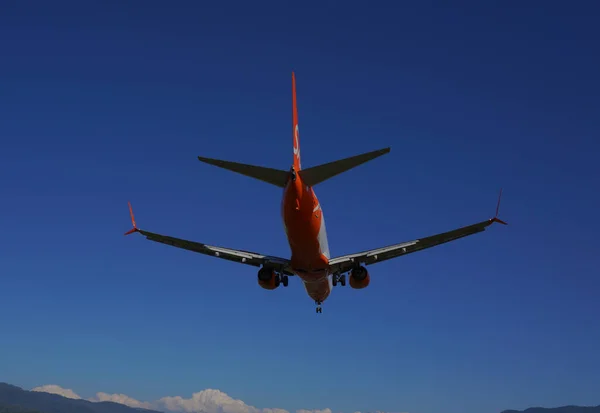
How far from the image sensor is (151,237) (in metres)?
37.3

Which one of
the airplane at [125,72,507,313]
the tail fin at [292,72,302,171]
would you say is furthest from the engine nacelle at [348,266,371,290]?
the tail fin at [292,72,302,171]

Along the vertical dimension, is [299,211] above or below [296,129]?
below

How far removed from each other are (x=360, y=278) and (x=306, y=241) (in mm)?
7445

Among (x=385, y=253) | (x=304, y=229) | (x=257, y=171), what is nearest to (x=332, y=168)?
(x=257, y=171)

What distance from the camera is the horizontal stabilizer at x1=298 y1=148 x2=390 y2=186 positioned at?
2641 centimetres

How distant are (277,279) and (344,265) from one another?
474 centimetres

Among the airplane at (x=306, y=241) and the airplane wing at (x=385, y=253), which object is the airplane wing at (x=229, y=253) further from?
the airplane wing at (x=385, y=253)

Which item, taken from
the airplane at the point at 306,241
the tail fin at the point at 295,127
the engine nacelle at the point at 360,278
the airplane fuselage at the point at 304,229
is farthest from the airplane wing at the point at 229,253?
the tail fin at the point at 295,127

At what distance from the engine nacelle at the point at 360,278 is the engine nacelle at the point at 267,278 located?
5375 mm

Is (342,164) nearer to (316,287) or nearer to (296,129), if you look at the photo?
(296,129)

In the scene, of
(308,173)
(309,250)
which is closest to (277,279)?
(309,250)

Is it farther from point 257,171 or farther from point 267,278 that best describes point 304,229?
point 267,278

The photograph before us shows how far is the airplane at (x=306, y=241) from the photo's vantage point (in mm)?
28844

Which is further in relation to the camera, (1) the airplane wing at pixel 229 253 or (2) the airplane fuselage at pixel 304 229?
(1) the airplane wing at pixel 229 253
